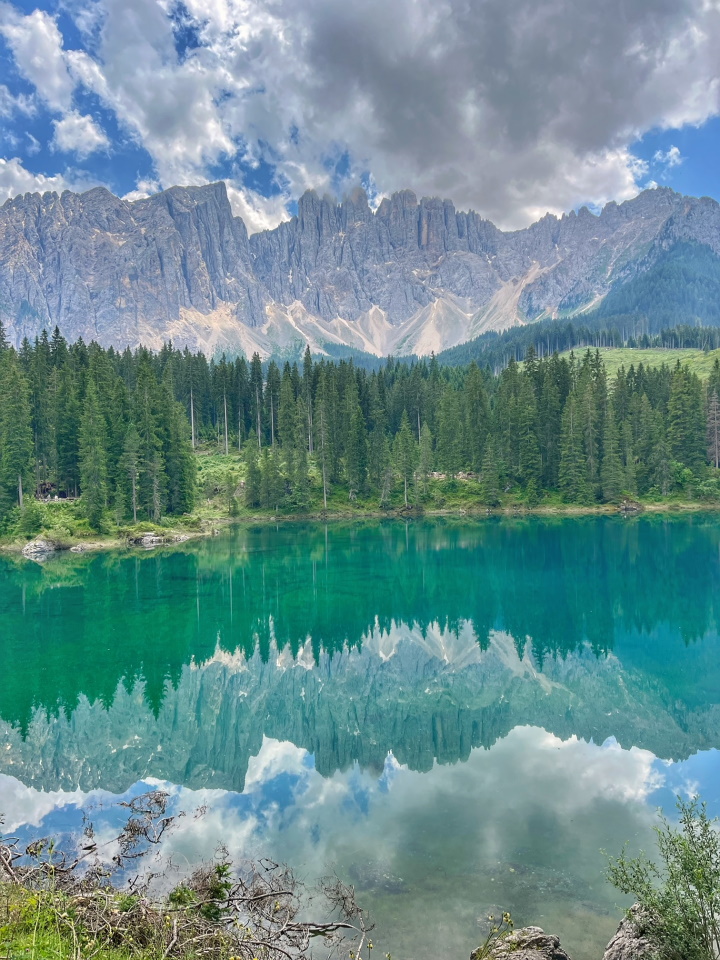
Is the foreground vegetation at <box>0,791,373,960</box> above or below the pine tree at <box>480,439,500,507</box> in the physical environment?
below

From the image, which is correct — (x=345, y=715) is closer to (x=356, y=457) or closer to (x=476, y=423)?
(x=356, y=457)

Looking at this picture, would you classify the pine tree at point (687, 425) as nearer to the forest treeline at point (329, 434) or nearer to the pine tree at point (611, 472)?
the forest treeline at point (329, 434)

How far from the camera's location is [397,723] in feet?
79.7

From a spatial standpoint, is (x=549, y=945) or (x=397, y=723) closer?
(x=549, y=945)

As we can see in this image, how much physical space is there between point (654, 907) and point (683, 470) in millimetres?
113425

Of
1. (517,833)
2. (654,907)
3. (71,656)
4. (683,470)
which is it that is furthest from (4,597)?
(683,470)

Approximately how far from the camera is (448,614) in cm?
4209

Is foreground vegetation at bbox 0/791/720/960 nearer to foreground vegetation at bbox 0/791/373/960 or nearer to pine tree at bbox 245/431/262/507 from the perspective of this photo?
foreground vegetation at bbox 0/791/373/960

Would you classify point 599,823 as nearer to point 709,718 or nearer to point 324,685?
point 709,718

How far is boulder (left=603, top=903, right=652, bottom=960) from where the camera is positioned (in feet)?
32.8

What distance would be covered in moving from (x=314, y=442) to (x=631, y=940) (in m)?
119

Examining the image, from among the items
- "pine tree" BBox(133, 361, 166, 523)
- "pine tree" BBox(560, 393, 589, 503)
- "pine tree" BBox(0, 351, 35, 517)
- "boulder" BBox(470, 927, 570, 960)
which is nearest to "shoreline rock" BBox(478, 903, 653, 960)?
"boulder" BBox(470, 927, 570, 960)

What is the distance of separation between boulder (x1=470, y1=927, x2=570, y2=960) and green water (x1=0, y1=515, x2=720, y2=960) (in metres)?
1.10

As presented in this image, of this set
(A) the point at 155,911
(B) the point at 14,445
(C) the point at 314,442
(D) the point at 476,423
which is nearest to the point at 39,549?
(B) the point at 14,445
